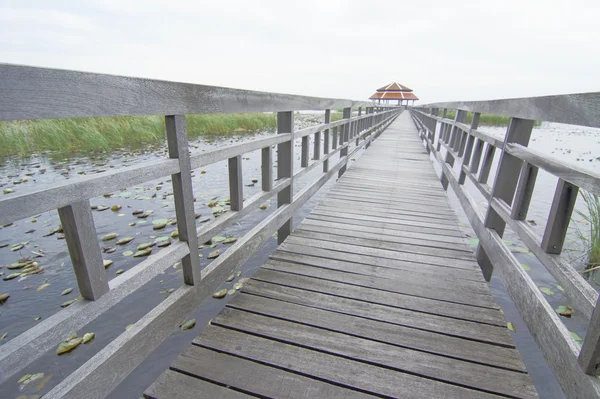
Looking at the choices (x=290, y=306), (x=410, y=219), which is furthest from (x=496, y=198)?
(x=290, y=306)

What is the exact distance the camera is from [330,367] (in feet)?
→ 4.44

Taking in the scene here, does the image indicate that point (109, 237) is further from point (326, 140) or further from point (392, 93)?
point (392, 93)

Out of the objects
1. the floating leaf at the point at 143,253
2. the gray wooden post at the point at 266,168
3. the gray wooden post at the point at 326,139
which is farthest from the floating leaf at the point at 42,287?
the gray wooden post at the point at 326,139

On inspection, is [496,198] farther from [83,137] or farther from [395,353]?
[83,137]

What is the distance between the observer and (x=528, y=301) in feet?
5.39

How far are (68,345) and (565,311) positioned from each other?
372 cm

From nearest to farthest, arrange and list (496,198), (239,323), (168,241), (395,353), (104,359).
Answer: (104,359), (395,353), (239,323), (496,198), (168,241)

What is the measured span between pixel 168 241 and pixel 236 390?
2.54 metres

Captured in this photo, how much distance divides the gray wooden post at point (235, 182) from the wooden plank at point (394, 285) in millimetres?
487

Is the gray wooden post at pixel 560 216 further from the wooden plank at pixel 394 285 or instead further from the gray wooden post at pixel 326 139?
the gray wooden post at pixel 326 139

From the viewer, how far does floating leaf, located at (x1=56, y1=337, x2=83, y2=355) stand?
199cm

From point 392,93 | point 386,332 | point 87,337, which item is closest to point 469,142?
point 386,332

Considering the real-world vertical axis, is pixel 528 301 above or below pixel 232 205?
below

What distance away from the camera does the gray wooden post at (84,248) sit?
1.03 meters
